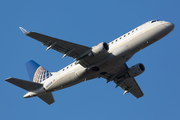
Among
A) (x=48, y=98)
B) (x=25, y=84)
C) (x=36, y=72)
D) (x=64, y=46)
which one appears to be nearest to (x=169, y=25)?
(x=64, y=46)

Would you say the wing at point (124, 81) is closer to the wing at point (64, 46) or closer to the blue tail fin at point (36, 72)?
the wing at point (64, 46)

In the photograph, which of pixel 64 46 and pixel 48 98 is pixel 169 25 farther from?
pixel 48 98

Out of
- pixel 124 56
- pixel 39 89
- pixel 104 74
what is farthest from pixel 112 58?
pixel 39 89

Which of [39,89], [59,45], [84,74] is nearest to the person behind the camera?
[59,45]

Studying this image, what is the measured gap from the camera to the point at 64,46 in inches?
1431

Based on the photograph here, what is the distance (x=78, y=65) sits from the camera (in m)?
39.8

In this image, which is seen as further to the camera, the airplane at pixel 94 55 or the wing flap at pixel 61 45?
the airplane at pixel 94 55

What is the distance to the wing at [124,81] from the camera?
1708 inches

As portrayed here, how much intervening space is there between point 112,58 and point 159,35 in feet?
22.9

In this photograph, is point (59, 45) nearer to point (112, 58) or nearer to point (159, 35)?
point (112, 58)

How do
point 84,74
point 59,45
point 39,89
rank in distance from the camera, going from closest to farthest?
point 59,45 → point 84,74 → point 39,89

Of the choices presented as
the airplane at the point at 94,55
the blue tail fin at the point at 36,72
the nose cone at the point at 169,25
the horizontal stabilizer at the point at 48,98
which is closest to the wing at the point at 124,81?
the airplane at the point at 94,55

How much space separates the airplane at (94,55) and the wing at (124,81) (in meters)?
0.60

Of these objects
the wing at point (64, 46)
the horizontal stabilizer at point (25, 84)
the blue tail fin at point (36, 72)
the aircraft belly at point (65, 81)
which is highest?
the blue tail fin at point (36, 72)
